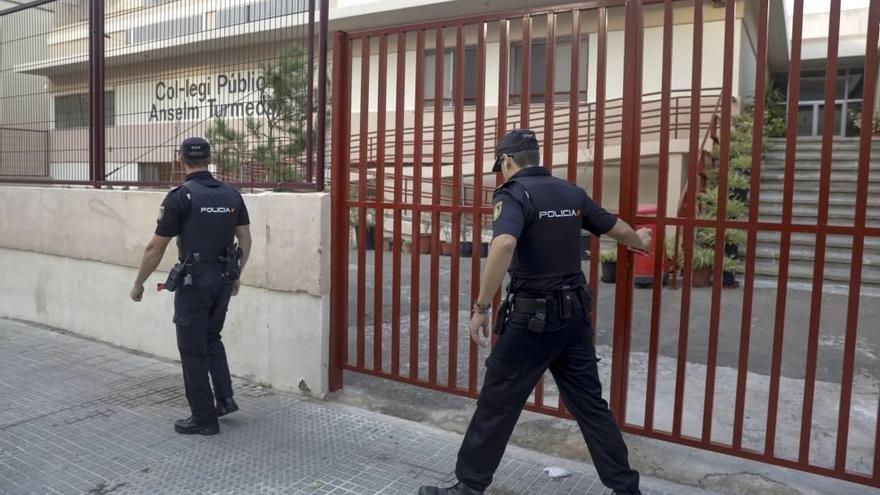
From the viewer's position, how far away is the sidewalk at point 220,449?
11.5 ft

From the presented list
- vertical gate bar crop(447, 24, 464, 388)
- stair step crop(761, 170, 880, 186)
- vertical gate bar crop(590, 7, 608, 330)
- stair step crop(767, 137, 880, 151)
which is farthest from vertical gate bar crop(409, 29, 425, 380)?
stair step crop(767, 137, 880, 151)

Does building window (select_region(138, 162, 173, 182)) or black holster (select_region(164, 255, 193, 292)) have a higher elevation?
building window (select_region(138, 162, 173, 182))

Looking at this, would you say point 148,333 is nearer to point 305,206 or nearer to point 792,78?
point 305,206

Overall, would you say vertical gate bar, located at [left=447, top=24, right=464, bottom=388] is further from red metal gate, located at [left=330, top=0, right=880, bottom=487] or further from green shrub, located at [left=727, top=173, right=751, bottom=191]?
green shrub, located at [left=727, top=173, right=751, bottom=191]

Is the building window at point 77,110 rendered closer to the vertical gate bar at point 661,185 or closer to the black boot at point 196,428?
the black boot at point 196,428

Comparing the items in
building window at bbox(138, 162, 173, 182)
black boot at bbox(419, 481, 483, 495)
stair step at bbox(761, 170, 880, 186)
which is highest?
stair step at bbox(761, 170, 880, 186)

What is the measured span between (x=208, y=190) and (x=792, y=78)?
3.35m

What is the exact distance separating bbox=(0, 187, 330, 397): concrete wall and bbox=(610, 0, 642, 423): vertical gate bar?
2.08 metres

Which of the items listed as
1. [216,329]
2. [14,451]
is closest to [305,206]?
[216,329]

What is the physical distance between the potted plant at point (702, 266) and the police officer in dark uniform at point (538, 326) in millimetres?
6641

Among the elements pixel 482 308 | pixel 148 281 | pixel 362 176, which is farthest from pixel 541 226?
pixel 148 281

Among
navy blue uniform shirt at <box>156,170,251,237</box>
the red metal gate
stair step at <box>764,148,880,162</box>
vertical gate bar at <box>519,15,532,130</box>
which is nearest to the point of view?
the red metal gate

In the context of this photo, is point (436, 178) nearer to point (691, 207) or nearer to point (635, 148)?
point (635, 148)

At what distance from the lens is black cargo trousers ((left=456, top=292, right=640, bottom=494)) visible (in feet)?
10.3
